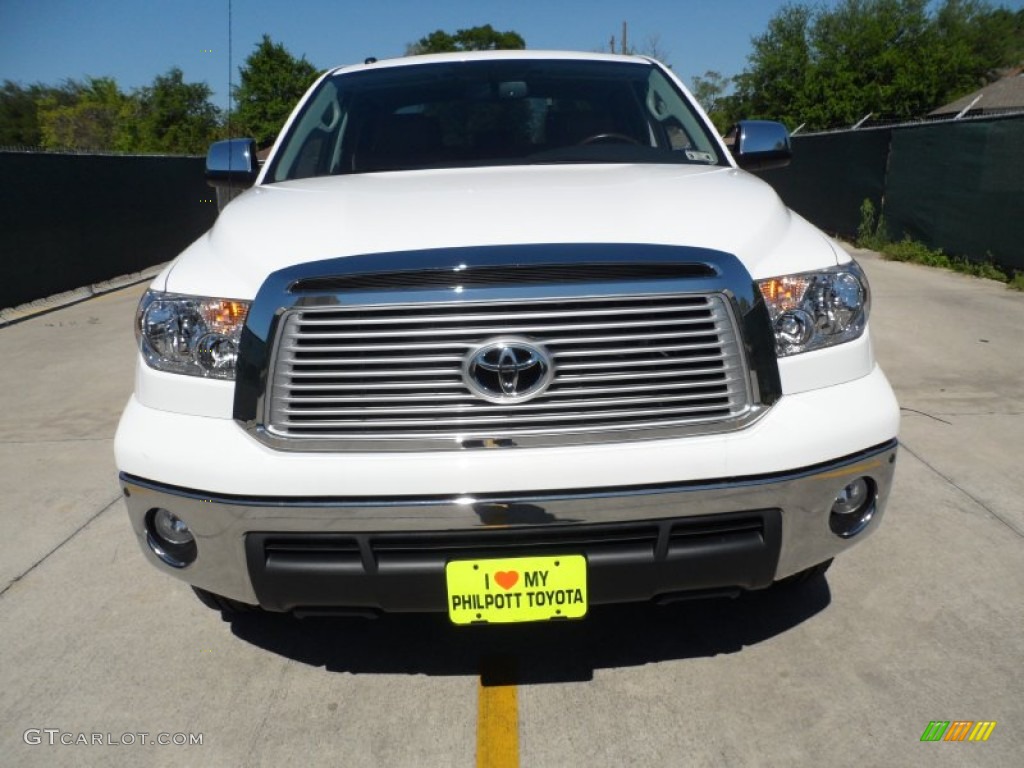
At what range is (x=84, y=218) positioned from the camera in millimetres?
11258

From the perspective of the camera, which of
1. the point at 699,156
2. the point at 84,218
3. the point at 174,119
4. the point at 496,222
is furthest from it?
the point at 174,119

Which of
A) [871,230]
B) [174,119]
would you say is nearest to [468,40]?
[174,119]

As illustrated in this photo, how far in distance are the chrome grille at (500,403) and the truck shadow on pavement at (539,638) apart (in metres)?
0.95

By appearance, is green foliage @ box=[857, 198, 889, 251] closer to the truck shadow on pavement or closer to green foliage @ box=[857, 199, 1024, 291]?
green foliage @ box=[857, 199, 1024, 291]

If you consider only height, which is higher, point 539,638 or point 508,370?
point 508,370

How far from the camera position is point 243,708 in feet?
8.56

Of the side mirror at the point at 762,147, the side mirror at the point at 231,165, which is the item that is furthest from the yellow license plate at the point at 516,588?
the side mirror at the point at 231,165

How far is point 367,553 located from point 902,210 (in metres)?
12.2

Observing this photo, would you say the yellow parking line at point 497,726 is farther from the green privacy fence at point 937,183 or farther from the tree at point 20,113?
the tree at point 20,113

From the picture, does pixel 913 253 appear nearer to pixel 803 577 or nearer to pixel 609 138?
pixel 609 138

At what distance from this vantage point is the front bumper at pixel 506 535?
2.15 metres

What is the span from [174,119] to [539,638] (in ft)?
123

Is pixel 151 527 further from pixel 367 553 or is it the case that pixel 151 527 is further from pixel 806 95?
pixel 806 95

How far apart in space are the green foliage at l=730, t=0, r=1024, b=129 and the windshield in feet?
158
